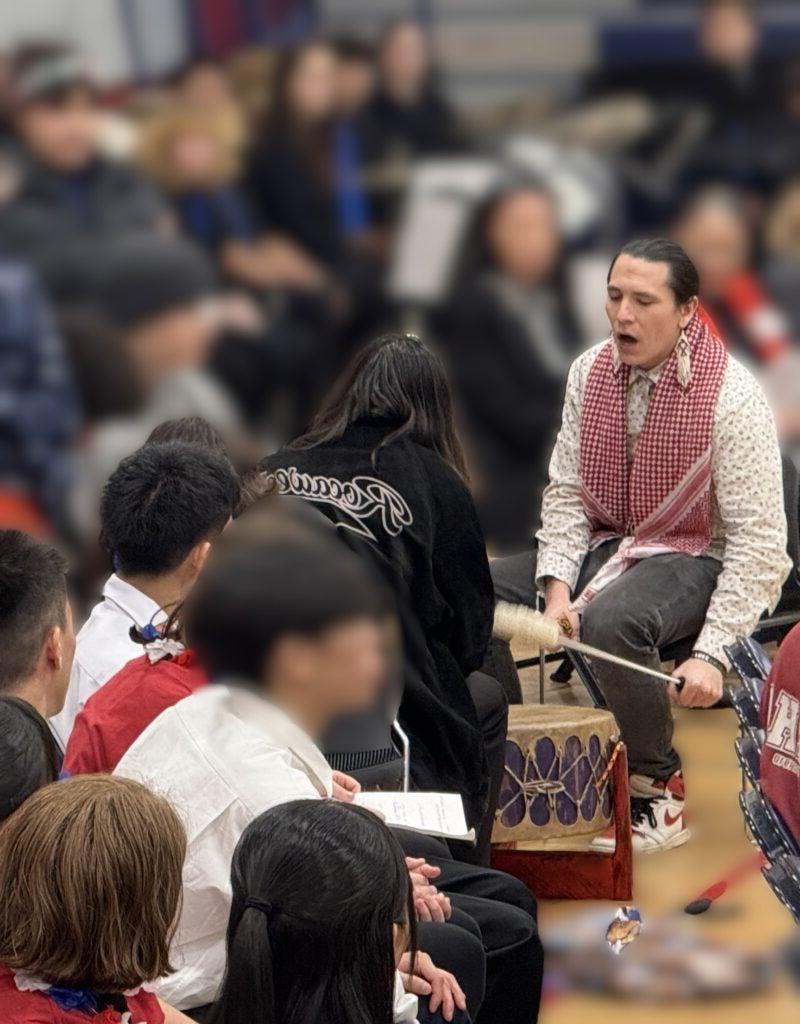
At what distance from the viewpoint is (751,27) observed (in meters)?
3.30

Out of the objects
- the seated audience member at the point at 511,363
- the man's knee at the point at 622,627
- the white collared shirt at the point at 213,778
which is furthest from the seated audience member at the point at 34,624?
the seated audience member at the point at 511,363

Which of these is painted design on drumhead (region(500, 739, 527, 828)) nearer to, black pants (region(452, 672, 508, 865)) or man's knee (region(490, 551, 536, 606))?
black pants (region(452, 672, 508, 865))

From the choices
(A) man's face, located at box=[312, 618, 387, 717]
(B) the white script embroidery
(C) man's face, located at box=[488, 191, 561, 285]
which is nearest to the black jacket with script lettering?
(B) the white script embroidery

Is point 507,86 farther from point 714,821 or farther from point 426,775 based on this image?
point 714,821

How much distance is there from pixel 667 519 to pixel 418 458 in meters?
0.73

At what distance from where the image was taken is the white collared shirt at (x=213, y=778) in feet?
5.72

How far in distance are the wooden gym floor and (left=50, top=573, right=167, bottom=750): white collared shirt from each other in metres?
0.88

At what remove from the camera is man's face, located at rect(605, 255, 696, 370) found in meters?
3.20

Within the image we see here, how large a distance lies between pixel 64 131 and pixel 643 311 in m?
1.31

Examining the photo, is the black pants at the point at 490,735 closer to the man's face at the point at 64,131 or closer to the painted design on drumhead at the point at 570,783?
the painted design on drumhead at the point at 570,783

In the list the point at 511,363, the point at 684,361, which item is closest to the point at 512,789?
the point at 684,361

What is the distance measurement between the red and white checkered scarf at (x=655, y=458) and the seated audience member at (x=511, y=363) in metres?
0.28

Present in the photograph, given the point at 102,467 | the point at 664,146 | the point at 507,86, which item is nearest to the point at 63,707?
the point at 102,467

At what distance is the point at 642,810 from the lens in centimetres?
324
